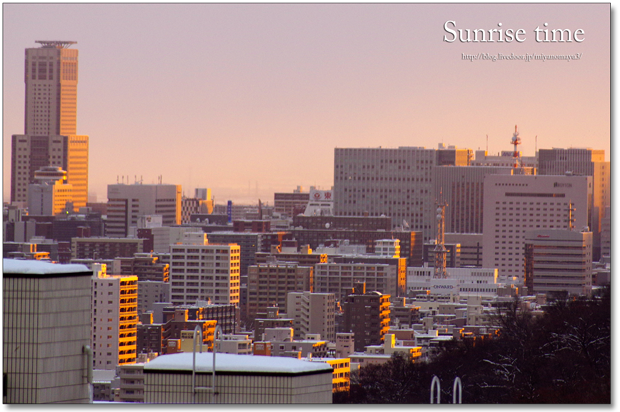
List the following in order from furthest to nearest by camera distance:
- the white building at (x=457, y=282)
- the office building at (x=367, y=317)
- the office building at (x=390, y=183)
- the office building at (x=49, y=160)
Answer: the office building at (x=49, y=160)
the office building at (x=390, y=183)
the white building at (x=457, y=282)
the office building at (x=367, y=317)

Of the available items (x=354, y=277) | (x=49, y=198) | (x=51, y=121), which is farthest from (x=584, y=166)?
(x=51, y=121)

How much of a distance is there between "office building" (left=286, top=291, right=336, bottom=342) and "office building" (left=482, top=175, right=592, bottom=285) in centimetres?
2509

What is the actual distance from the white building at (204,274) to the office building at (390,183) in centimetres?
2526

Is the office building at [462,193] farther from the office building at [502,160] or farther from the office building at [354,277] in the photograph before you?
the office building at [354,277]

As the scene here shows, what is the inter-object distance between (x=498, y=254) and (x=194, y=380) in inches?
2532

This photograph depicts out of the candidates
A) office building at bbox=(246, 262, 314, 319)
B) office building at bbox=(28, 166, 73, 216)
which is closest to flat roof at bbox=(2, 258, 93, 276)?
office building at bbox=(246, 262, 314, 319)

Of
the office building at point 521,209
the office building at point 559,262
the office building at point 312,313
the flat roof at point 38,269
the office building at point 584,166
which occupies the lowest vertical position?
the office building at point 312,313

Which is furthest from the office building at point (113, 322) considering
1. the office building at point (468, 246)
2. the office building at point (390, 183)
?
the office building at point (390, 183)

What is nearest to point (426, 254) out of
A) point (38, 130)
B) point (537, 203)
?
point (537, 203)

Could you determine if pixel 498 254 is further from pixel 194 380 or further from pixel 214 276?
pixel 194 380

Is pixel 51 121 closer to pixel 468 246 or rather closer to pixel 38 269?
pixel 468 246

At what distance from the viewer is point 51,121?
Answer: 94562 millimetres

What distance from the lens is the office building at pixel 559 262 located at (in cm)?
5597

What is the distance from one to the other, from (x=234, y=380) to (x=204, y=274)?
47175 millimetres
